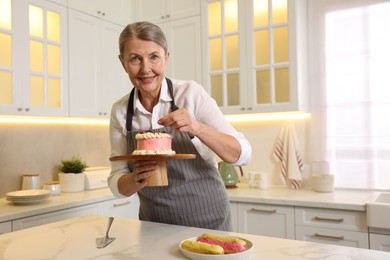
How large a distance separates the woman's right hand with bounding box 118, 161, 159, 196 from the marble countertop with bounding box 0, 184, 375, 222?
1.00 metres

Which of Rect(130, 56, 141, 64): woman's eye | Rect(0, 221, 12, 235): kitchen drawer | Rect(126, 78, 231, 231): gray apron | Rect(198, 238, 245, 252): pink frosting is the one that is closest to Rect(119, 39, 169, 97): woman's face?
Rect(130, 56, 141, 64): woman's eye

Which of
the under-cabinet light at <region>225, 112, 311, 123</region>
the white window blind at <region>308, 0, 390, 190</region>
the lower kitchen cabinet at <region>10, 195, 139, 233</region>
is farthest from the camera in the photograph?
the under-cabinet light at <region>225, 112, 311, 123</region>

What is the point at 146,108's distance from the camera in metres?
1.63

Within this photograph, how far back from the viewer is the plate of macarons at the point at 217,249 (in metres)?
1.01

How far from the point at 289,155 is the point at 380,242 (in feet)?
3.27

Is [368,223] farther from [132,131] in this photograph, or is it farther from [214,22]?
[214,22]

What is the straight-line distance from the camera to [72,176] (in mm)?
2863

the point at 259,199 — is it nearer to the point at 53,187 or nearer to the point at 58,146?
the point at 53,187

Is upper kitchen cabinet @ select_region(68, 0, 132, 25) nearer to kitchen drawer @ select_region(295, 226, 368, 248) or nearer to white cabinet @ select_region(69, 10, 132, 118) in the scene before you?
white cabinet @ select_region(69, 10, 132, 118)

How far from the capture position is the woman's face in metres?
1.43

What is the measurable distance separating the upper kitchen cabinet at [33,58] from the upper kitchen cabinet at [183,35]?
866mm

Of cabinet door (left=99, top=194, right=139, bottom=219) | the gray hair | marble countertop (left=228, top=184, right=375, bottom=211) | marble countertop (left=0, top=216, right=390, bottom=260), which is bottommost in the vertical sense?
cabinet door (left=99, top=194, right=139, bottom=219)

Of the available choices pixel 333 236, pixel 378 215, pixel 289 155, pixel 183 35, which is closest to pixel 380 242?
pixel 378 215

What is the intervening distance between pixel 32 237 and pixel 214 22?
2242 mm
